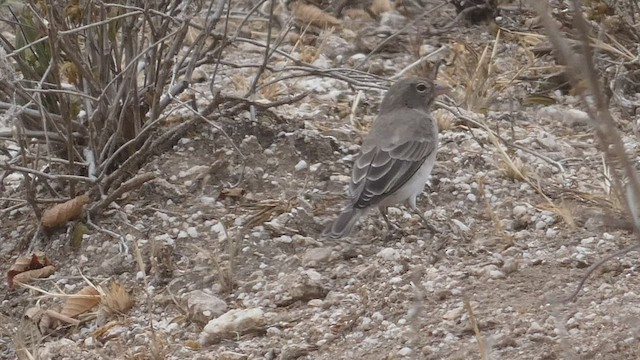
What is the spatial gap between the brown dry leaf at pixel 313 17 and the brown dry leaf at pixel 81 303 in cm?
345

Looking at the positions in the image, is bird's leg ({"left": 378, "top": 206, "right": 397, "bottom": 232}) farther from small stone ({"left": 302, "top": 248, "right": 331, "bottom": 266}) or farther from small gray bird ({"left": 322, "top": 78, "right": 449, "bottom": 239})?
small stone ({"left": 302, "top": 248, "right": 331, "bottom": 266})

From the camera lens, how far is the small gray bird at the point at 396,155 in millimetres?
4809

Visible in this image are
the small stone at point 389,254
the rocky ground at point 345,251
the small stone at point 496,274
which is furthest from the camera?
the small stone at point 389,254

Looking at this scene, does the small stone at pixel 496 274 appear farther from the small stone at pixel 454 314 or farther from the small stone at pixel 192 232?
the small stone at pixel 192 232

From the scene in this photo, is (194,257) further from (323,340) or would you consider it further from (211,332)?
(323,340)

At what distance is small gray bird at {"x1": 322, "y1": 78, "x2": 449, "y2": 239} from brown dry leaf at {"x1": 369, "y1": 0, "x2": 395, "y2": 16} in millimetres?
2218

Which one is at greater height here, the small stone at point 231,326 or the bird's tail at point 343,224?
the bird's tail at point 343,224

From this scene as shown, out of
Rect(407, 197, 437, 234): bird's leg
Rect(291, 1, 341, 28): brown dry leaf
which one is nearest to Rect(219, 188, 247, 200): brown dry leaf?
Rect(407, 197, 437, 234): bird's leg

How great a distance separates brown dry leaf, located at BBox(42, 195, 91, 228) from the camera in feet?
15.9

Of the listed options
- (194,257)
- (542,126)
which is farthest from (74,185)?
(542,126)

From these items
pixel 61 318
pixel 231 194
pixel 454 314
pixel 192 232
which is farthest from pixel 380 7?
pixel 454 314

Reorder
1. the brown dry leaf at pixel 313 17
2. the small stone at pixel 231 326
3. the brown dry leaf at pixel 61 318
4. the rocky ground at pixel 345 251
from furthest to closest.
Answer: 1. the brown dry leaf at pixel 313 17
2. the brown dry leaf at pixel 61 318
3. the small stone at pixel 231 326
4. the rocky ground at pixel 345 251

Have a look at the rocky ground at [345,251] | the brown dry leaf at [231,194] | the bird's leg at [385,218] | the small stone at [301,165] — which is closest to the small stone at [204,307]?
the rocky ground at [345,251]

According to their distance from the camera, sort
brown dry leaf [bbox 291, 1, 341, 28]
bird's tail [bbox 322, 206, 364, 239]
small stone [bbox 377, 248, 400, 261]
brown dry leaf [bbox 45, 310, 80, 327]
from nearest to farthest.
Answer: brown dry leaf [bbox 45, 310, 80, 327] < small stone [bbox 377, 248, 400, 261] < bird's tail [bbox 322, 206, 364, 239] < brown dry leaf [bbox 291, 1, 341, 28]
